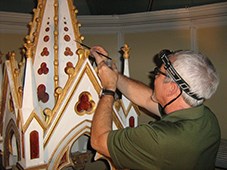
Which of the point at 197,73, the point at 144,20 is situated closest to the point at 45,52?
the point at 197,73

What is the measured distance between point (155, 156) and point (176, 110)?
258mm

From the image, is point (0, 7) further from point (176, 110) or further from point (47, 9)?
point (176, 110)

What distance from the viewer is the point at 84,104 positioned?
5.78 feet

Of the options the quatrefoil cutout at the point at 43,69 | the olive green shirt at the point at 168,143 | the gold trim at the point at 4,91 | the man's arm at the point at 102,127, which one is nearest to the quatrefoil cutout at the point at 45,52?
the quatrefoil cutout at the point at 43,69

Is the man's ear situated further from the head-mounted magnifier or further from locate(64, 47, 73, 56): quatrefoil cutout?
locate(64, 47, 73, 56): quatrefoil cutout

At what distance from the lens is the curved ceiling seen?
335 cm

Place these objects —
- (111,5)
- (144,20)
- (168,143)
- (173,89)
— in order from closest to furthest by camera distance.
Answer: (168,143) < (173,89) < (144,20) < (111,5)

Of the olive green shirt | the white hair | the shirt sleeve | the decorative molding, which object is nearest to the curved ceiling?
the decorative molding

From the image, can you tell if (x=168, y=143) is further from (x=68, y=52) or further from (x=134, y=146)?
(x=68, y=52)

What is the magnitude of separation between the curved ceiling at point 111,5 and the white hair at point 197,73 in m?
2.13

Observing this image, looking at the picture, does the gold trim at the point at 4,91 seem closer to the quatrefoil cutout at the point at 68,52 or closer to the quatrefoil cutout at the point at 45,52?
the quatrefoil cutout at the point at 45,52

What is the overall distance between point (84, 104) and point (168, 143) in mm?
720

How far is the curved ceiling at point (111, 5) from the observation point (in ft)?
11.0

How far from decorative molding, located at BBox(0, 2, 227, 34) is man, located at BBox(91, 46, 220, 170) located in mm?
1799
